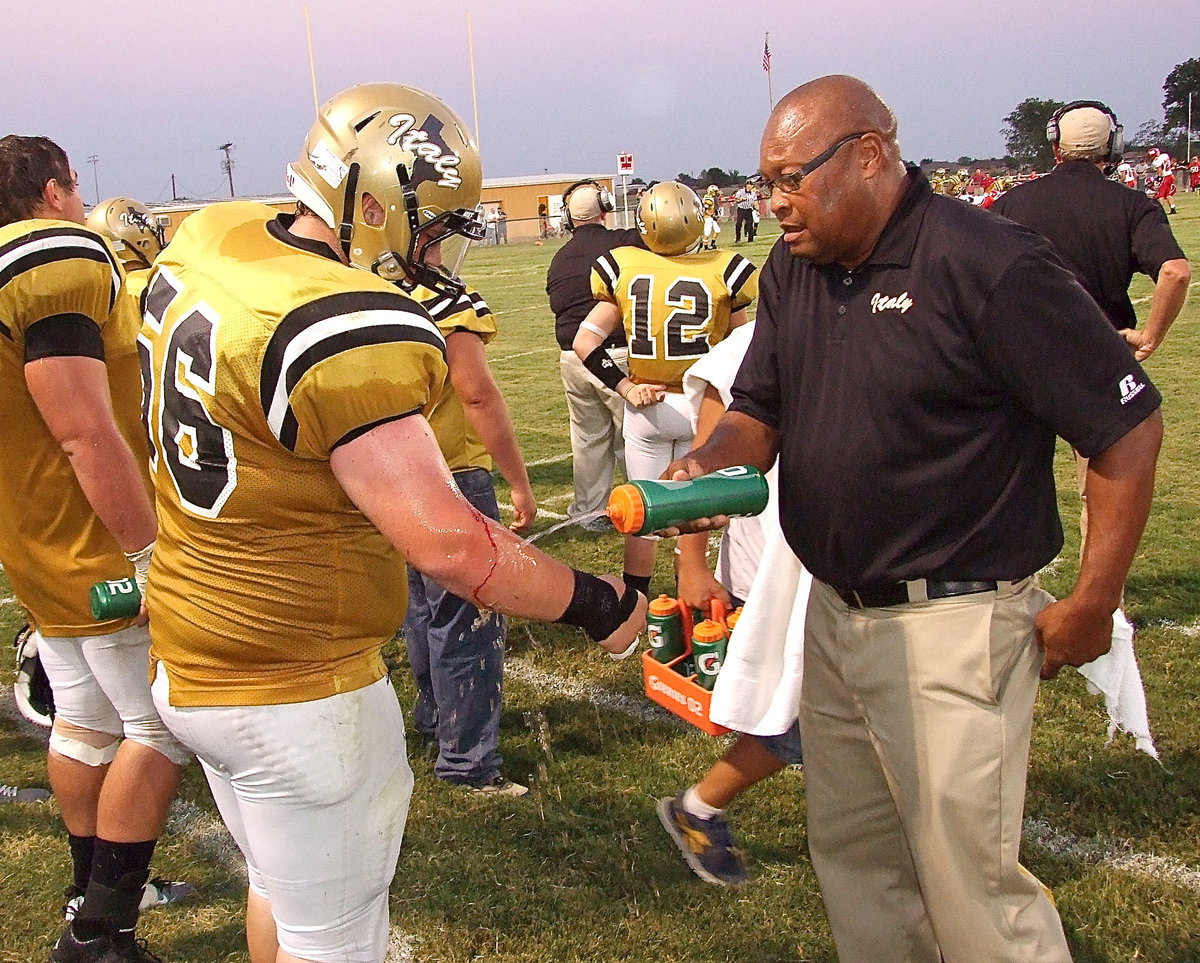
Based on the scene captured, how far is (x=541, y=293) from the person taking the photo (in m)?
22.9

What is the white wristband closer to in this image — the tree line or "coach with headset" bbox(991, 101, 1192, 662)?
"coach with headset" bbox(991, 101, 1192, 662)

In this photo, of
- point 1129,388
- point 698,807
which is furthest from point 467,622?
point 1129,388

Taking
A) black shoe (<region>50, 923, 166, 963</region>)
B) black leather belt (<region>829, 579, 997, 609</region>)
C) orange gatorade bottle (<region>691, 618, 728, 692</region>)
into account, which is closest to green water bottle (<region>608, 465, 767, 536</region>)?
black leather belt (<region>829, 579, 997, 609</region>)

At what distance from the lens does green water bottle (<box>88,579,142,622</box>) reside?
9.23 feet

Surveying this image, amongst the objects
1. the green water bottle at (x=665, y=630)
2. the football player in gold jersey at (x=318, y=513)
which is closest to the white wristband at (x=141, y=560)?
the football player in gold jersey at (x=318, y=513)

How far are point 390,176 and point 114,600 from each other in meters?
1.39

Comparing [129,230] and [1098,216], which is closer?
[1098,216]

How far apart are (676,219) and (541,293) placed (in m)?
17.8

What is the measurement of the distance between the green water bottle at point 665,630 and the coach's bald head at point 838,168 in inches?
64.6

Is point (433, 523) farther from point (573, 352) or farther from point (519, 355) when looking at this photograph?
point (519, 355)

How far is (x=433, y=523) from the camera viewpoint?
70.6 inches

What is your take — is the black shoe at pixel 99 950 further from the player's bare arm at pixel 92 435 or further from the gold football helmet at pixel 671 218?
the gold football helmet at pixel 671 218

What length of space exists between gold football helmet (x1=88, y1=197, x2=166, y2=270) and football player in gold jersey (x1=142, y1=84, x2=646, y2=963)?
3874 millimetres

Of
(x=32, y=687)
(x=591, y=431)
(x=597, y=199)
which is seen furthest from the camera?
(x=597, y=199)
